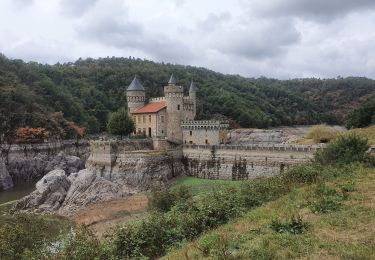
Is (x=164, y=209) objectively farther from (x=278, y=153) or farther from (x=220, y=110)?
(x=220, y=110)

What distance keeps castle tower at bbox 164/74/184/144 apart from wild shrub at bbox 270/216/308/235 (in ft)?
138

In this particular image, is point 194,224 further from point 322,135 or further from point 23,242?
point 322,135

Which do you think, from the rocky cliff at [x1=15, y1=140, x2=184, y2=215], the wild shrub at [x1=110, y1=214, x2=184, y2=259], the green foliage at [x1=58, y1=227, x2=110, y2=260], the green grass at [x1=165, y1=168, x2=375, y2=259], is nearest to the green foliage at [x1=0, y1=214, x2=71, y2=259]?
the green foliage at [x1=58, y1=227, x2=110, y2=260]

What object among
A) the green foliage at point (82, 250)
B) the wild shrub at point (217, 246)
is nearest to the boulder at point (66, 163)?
the green foliage at point (82, 250)

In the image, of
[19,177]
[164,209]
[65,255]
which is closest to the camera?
[65,255]

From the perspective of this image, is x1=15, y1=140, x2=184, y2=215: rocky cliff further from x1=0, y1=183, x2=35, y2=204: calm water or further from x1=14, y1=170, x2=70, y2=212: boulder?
x1=0, y1=183, x2=35, y2=204: calm water

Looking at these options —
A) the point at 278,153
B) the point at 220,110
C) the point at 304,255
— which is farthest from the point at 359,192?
the point at 220,110

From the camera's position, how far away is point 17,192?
5409cm

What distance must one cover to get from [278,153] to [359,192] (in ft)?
83.6

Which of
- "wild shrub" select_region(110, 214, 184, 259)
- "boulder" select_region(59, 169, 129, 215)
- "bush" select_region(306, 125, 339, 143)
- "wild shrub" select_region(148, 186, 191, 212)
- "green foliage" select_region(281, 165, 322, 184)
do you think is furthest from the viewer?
"bush" select_region(306, 125, 339, 143)

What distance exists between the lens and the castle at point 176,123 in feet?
179

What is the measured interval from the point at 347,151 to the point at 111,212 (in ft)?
68.9

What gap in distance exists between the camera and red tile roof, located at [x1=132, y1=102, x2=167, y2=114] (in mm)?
57188

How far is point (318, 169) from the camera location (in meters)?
26.5
